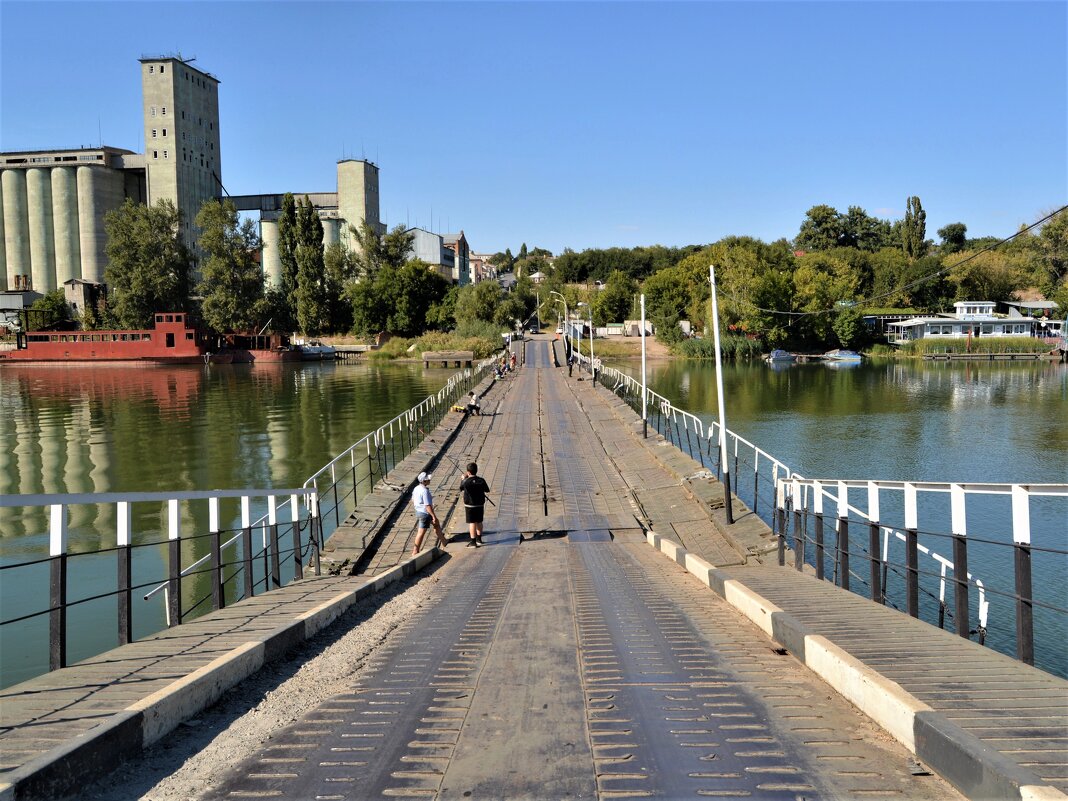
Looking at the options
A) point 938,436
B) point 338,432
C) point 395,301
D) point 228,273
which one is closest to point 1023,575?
point 938,436

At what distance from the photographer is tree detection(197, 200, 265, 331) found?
9538cm

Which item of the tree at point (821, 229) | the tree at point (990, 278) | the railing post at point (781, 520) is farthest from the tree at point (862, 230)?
the railing post at point (781, 520)

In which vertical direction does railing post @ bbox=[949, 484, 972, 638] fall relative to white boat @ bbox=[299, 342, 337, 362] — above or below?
below

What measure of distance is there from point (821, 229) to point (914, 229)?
16.3 metres

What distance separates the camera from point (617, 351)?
96.1 meters

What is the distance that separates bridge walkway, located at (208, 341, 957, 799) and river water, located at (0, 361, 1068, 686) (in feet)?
26.4

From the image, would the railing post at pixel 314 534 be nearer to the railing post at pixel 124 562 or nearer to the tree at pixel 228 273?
the railing post at pixel 124 562

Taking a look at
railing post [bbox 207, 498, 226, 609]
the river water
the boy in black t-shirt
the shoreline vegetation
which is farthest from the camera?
the shoreline vegetation

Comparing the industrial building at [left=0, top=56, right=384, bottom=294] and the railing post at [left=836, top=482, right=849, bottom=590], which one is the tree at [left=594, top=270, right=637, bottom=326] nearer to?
the industrial building at [left=0, top=56, right=384, bottom=294]

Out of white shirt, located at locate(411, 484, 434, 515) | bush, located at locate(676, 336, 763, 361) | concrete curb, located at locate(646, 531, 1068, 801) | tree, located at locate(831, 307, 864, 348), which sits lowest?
white shirt, located at locate(411, 484, 434, 515)

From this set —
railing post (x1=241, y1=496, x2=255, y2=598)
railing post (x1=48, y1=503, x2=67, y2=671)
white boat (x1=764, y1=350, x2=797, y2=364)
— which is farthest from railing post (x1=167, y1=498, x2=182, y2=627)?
white boat (x1=764, y1=350, x2=797, y2=364)

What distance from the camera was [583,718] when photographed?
511cm

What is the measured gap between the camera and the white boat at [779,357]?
286ft

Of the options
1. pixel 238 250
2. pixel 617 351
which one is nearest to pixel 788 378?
pixel 617 351
